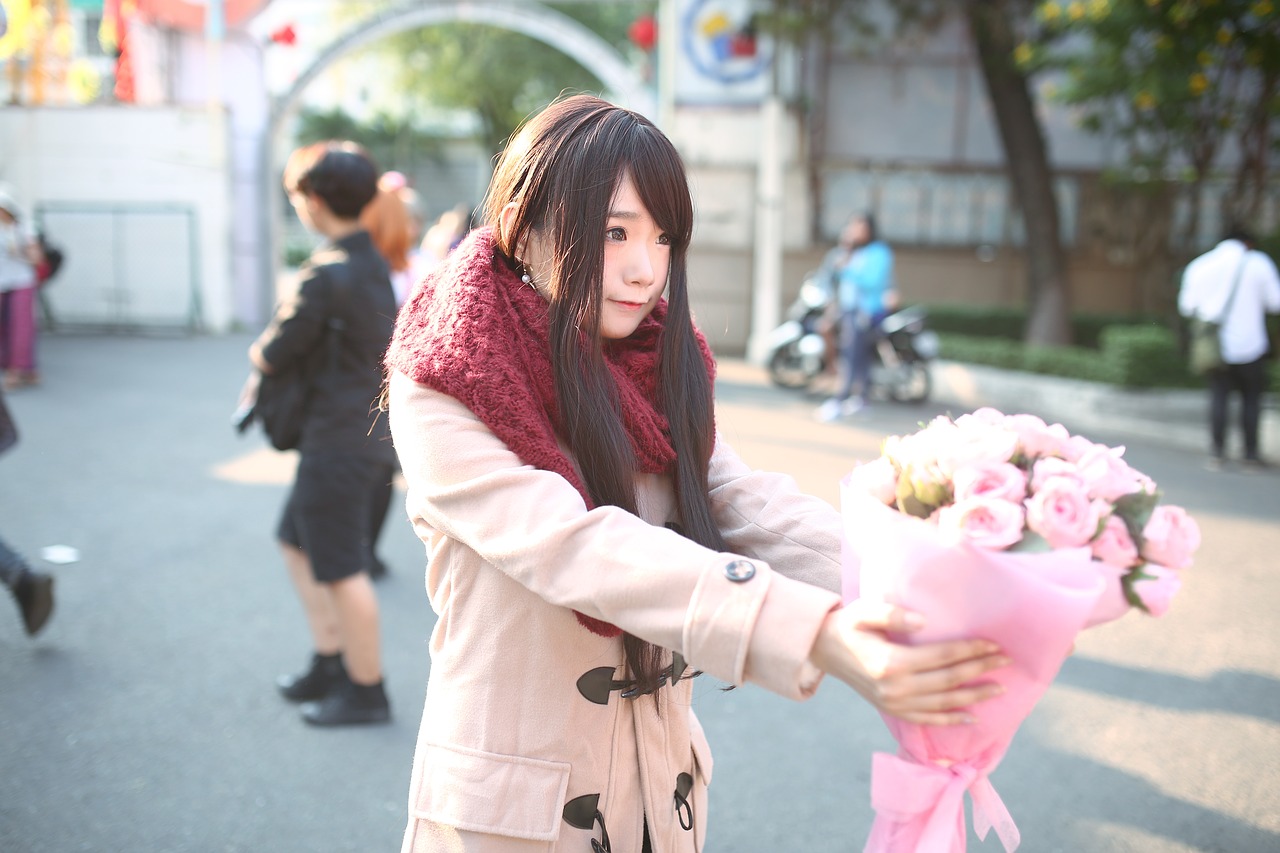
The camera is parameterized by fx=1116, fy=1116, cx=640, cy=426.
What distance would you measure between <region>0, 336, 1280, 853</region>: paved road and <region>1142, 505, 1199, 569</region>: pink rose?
224 cm

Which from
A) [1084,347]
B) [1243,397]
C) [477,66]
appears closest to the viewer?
[1243,397]

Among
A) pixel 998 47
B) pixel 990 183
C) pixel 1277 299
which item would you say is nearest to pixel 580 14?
pixel 990 183

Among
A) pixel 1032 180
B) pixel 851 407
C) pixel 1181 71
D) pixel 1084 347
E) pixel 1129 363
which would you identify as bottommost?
pixel 851 407

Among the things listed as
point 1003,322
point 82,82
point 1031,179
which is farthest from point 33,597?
point 82,82

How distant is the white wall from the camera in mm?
17656

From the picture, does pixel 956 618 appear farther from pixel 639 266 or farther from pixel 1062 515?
pixel 639 266

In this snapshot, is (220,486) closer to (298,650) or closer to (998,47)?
(298,650)

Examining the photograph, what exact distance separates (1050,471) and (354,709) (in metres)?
3.22

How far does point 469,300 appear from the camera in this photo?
5.15 ft

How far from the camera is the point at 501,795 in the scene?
1.59m

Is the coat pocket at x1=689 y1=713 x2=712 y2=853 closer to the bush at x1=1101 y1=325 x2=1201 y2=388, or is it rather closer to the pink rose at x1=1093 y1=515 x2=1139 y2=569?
the pink rose at x1=1093 y1=515 x2=1139 y2=569

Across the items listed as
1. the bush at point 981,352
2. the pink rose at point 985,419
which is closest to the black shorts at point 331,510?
the pink rose at point 985,419

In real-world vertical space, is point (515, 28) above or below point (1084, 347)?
above

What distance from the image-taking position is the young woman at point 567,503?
148 cm
